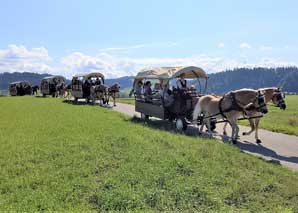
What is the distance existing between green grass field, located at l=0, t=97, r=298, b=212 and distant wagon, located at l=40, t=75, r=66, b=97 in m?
40.2

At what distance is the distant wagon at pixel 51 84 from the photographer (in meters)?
51.7

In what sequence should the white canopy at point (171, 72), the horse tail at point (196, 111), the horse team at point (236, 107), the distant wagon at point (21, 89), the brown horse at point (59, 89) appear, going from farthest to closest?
the distant wagon at point (21, 89)
the brown horse at point (59, 89)
the white canopy at point (171, 72)
the horse tail at point (196, 111)
the horse team at point (236, 107)

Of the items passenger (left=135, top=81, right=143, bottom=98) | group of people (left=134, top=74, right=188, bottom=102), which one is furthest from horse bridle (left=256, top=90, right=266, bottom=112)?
passenger (left=135, top=81, right=143, bottom=98)

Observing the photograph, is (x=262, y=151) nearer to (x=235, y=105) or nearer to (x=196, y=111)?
(x=235, y=105)

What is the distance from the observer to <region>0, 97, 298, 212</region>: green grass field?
680cm

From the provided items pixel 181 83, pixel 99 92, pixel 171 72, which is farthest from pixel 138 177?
pixel 99 92

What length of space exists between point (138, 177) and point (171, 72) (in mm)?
10109

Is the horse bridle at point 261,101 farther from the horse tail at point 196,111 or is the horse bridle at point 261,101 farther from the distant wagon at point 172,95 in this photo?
the distant wagon at point 172,95

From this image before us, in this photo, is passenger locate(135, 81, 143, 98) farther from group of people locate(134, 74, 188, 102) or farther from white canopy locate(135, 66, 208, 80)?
white canopy locate(135, 66, 208, 80)

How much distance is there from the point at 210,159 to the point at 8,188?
4811 mm

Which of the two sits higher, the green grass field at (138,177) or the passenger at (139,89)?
the passenger at (139,89)

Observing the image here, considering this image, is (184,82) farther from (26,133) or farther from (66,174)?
(66,174)

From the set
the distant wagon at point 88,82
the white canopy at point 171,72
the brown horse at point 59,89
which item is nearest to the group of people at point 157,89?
the white canopy at point 171,72

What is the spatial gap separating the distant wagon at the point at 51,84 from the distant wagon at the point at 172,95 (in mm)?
33026
